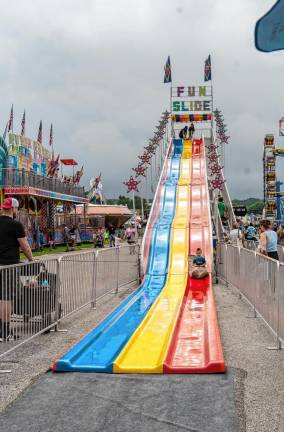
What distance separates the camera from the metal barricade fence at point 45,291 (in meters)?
7.29

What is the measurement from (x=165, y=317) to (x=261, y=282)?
1.80 m

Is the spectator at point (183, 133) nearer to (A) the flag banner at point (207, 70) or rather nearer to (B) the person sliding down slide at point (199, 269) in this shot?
(A) the flag banner at point (207, 70)

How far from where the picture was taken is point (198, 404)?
200 inches

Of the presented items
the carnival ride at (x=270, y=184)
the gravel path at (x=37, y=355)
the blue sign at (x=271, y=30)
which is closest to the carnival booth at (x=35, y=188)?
the gravel path at (x=37, y=355)

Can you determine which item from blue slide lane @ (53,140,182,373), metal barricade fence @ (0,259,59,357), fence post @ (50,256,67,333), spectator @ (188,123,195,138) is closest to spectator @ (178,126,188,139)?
spectator @ (188,123,195,138)

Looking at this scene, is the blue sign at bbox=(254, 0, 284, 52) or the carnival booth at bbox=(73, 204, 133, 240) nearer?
the blue sign at bbox=(254, 0, 284, 52)

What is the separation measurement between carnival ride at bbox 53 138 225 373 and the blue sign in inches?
144

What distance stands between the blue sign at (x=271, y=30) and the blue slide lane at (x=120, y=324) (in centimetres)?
393

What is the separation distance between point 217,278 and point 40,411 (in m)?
11.9

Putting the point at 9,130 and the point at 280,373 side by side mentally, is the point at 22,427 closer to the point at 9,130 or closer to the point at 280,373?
the point at 280,373

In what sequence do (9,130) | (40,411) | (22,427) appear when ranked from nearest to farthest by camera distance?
1. (22,427)
2. (40,411)
3. (9,130)

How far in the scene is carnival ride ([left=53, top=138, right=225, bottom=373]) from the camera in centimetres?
648

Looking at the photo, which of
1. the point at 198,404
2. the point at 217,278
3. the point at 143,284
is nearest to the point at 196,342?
the point at 198,404

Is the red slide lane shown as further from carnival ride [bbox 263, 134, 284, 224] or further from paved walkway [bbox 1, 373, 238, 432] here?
carnival ride [bbox 263, 134, 284, 224]
